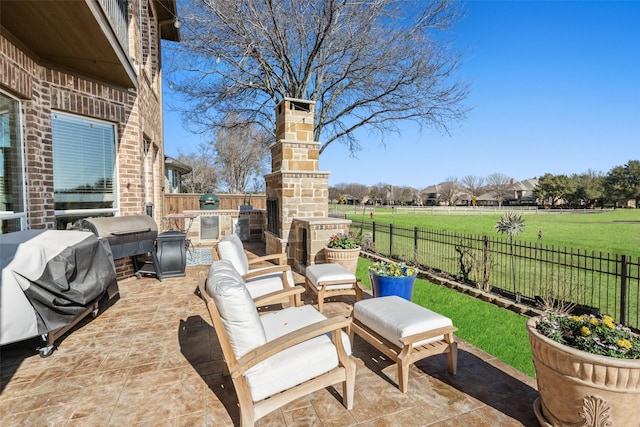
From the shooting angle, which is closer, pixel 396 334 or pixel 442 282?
pixel 396 334

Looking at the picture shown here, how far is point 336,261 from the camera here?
18.3ft

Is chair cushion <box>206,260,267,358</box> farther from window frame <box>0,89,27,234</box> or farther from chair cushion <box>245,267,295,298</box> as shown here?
window frame <box>0,89,27,234</box>

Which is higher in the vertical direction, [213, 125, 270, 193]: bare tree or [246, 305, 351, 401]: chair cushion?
[213, 125, 270, 193]: bare tree

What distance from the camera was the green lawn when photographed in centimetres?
333

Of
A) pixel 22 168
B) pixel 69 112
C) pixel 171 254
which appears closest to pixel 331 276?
pixel 171 254

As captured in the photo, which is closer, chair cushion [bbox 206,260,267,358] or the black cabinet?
chair cushion [bbox 206,260,267,358]

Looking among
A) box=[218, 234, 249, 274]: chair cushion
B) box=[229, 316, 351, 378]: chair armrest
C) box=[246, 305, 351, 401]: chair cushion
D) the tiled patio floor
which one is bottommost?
the tiled patio floor

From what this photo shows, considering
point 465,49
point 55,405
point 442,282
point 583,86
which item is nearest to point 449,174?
point 583,86

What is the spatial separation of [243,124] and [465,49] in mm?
9708

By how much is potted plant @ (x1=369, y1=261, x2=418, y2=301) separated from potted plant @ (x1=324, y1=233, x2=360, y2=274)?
3.93 ft

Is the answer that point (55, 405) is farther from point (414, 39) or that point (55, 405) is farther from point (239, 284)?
point (414, 39)

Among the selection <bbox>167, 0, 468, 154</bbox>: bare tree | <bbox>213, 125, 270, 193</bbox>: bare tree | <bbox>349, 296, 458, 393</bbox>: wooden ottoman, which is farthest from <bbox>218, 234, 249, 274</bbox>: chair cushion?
<bbox>213, 125, 270, 193</bbox>: bare tree

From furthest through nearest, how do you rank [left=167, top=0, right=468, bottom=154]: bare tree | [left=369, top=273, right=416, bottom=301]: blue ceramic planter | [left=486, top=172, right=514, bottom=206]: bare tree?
[left=486, top=172, right=514, bottom=206]: bare tree
[left=167, top=0, right=468, bottom=154]: bare tree
[left=369, top=273, right=416, bottom=301]: blue ceramic planter

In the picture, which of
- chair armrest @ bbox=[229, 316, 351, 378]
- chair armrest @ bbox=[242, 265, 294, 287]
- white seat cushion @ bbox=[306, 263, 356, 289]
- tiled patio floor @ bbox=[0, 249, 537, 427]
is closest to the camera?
chair armrest @ bbox=[229, 316, 351, 378]
